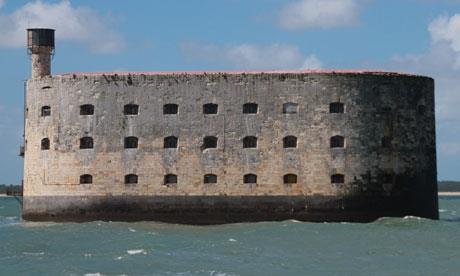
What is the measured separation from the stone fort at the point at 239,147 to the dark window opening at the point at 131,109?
4cm

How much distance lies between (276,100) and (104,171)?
742cm

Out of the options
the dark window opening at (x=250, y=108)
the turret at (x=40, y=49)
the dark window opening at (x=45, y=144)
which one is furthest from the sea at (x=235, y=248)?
the turret at (x=40, y=49)

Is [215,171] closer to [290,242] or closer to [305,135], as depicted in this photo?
[305,135]

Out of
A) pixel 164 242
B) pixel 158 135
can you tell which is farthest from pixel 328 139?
pixel 164 242

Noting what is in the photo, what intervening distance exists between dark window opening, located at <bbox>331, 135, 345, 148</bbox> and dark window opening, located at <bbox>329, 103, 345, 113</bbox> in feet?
3.26

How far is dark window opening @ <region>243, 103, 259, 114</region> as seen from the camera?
4209cm

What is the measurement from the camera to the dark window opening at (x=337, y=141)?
137 feet

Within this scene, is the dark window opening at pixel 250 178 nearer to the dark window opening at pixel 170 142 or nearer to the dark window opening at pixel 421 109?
the dark window opening at pixel 170 142

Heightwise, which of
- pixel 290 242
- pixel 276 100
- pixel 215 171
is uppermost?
pixel 276 100

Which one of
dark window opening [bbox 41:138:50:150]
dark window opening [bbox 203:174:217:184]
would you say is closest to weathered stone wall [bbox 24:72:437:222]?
dark window opening [bbox 203:174:217:184]

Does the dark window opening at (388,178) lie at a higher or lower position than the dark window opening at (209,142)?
lower

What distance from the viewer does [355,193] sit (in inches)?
1634

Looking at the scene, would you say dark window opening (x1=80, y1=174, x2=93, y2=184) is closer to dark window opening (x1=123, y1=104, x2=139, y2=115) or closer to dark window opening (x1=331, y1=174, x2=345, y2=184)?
dark window opening (x1=123, y1=104, x2=139, y2=115)

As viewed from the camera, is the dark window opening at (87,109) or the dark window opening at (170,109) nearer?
the dark window opening at (170,109)
